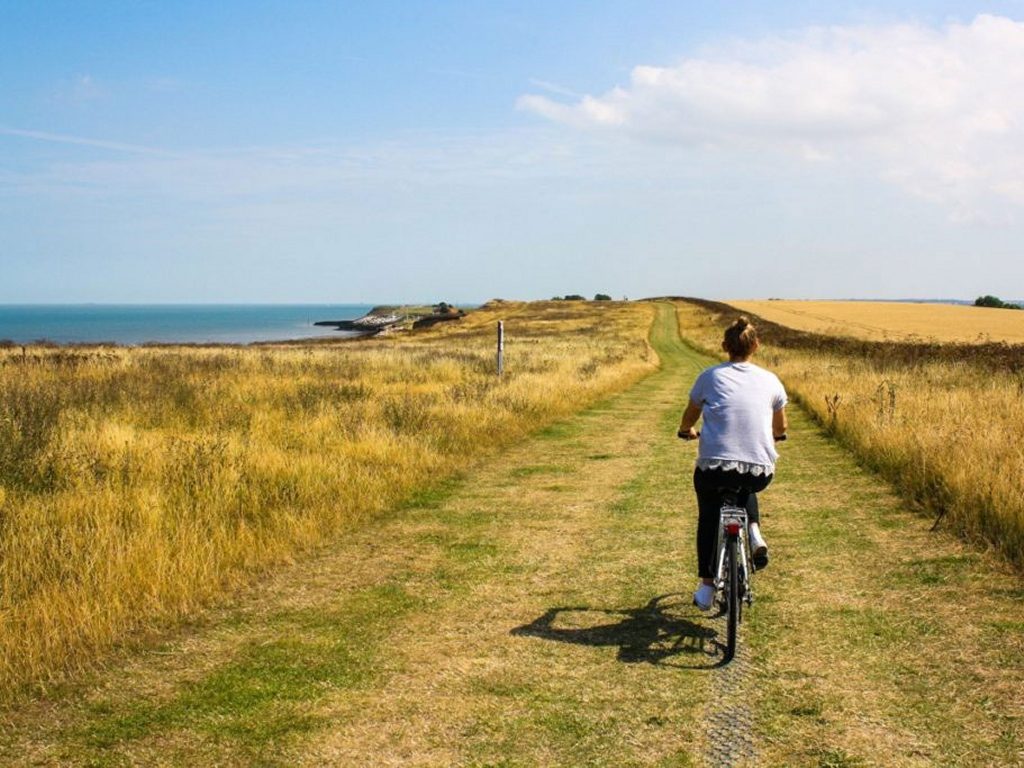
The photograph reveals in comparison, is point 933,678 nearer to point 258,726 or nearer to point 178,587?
point 258,726

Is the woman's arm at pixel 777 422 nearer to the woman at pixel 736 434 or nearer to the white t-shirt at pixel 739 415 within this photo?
the woman at pixel 736 434

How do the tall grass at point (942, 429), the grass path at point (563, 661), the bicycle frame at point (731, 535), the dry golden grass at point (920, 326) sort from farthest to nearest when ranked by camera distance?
the dry golden grass at point (920, 326)
the tall grass at point (942, 429)
the bicycle frame at point (731, 535)
the grass path at point (563, 661)

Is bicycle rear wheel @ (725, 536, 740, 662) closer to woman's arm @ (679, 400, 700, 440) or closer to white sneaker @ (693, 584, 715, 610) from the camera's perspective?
white sneaker @ (693, 584, 715, 610)

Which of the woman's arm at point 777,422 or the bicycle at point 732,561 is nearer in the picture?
the bicycle at point 732,561

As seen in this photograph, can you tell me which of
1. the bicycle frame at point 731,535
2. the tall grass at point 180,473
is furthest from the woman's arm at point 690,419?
the tall grass at point 180,473

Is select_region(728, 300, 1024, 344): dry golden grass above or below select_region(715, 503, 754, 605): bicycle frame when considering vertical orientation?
above

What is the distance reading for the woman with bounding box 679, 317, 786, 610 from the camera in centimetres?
556

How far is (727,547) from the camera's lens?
5.59 metres

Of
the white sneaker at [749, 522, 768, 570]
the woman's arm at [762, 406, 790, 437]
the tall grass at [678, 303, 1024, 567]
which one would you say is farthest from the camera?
the tall grass at [678, 303, 1024, 567]

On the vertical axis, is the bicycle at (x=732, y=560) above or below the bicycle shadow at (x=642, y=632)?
above

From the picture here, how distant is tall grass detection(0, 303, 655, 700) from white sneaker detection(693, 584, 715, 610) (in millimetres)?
3773

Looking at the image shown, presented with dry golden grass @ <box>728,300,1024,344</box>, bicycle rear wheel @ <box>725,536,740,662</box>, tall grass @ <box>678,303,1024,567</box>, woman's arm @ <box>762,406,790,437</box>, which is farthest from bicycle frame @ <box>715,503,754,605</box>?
dry golden grass @ <box>728,300,1024,344</box>

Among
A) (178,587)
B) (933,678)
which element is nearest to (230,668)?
(178,587)

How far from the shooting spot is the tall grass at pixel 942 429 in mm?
8352
